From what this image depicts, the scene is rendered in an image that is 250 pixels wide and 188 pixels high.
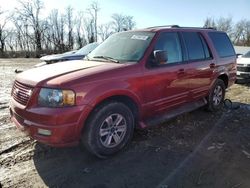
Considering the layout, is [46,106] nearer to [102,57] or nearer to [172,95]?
[102,57]

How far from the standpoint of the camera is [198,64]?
18.0 ft

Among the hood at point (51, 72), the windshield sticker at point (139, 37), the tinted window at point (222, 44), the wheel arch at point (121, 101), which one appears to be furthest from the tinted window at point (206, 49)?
the hood at point (51, 72)

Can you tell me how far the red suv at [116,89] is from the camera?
11.4 feet

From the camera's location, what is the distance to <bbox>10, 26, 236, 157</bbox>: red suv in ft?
11.4

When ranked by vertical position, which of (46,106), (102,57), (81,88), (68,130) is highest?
(102,57)

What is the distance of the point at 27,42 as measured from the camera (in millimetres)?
54969

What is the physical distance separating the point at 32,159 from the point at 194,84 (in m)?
3.40

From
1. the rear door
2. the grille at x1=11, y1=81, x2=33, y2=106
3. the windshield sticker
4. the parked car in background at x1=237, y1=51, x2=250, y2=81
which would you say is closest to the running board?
the rear door

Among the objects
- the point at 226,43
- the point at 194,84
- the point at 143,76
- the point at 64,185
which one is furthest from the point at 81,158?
the point at 226,43

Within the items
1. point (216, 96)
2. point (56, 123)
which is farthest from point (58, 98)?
point (216, 96)

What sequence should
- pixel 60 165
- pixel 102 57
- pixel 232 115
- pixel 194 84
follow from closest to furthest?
pixel 60 165
pixel 102 57
pixel 194 84
pixel 232 115

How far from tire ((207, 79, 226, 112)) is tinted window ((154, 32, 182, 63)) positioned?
67.8 inches

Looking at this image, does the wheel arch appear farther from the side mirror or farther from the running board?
the side mirror

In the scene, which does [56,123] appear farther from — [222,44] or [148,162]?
[222,44]
